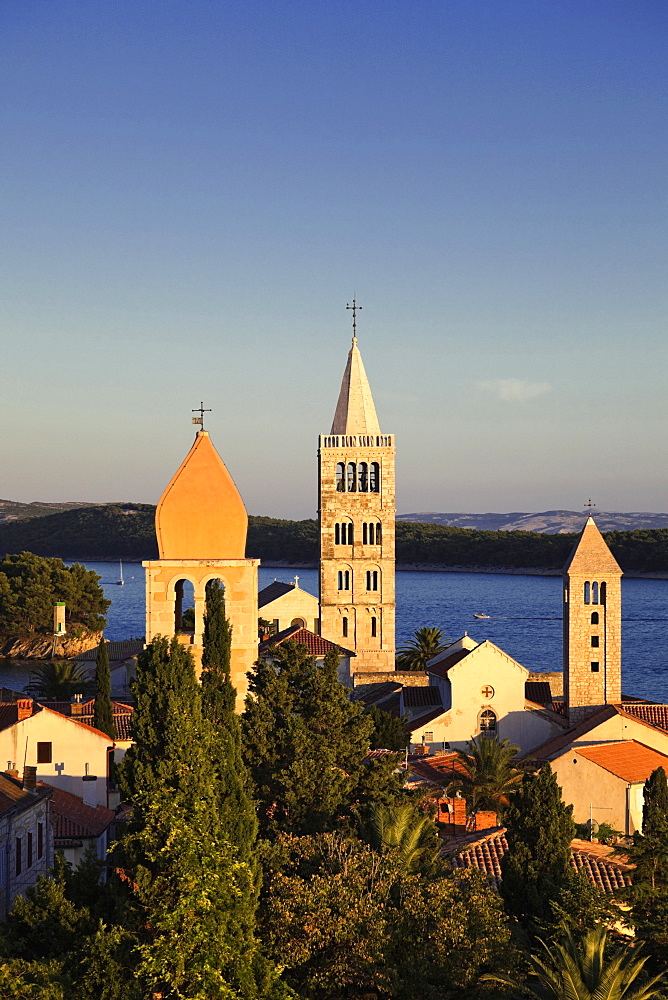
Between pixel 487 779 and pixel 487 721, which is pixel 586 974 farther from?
pixel 487 721

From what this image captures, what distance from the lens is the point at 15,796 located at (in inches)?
955

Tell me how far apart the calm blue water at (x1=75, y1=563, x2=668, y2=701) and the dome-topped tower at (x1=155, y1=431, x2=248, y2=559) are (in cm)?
5569

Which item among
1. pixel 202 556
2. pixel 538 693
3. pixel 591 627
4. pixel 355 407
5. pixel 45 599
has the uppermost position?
pixel 355 407

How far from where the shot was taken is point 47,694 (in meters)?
54.0

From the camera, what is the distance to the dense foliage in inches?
3730

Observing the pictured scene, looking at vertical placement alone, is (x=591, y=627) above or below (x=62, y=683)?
above

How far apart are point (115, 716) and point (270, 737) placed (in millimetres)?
15225

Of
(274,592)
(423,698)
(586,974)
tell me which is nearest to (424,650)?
(274,592)

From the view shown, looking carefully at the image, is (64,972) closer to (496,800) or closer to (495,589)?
(496,800)

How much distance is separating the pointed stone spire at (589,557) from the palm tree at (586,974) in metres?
31.4

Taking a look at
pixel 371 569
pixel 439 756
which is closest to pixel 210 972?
pixel 439 756

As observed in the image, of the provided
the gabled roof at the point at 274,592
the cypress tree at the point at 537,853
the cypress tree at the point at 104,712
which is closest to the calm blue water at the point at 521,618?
the gabled roof at the point at 274,592

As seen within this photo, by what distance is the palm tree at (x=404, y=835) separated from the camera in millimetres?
18639

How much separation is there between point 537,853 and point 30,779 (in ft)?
40.9
